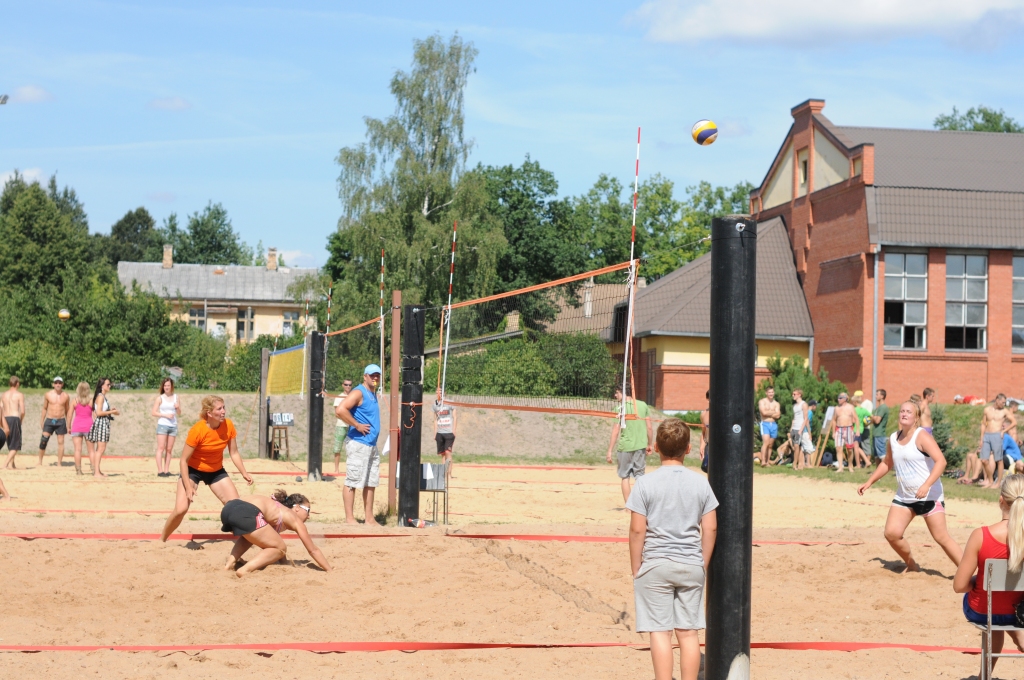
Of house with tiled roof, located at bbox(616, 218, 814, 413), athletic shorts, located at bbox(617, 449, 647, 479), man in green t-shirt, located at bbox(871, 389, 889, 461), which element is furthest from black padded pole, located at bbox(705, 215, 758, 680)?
house with tiled roof, located at bbox(616, 218, 814, 413)

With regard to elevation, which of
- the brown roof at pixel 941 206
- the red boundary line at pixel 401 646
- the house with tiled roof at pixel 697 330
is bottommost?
the red boundary line at pixel 401 646

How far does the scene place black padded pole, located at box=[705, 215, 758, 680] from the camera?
4.74 meters

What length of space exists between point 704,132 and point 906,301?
73.7 feet

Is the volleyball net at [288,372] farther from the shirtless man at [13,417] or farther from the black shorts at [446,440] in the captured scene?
the shirtless man at [13,417]

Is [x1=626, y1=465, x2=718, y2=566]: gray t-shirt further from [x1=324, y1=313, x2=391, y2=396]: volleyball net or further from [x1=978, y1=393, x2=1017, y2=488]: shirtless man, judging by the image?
[x1=978, y1=393, x2=1017, y2=488]: shirtless man

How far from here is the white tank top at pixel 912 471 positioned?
8.54 meters

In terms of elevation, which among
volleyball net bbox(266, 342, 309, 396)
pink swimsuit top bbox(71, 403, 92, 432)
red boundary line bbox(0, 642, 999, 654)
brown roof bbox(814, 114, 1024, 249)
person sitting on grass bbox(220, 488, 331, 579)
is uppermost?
brown roof bbox(814, 114, 1024, 249)

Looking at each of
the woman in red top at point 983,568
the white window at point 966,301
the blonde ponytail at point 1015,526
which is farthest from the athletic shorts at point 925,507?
the white window at point 966,301

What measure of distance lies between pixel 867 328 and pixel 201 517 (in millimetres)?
22629

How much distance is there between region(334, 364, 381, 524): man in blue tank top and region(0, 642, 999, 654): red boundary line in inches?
164

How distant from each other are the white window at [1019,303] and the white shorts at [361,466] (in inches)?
975

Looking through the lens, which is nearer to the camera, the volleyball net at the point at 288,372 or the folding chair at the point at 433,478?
the folding chair at the point at 433,478

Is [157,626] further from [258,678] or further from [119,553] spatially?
[119,553]

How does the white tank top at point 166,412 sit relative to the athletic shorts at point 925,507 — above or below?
above
